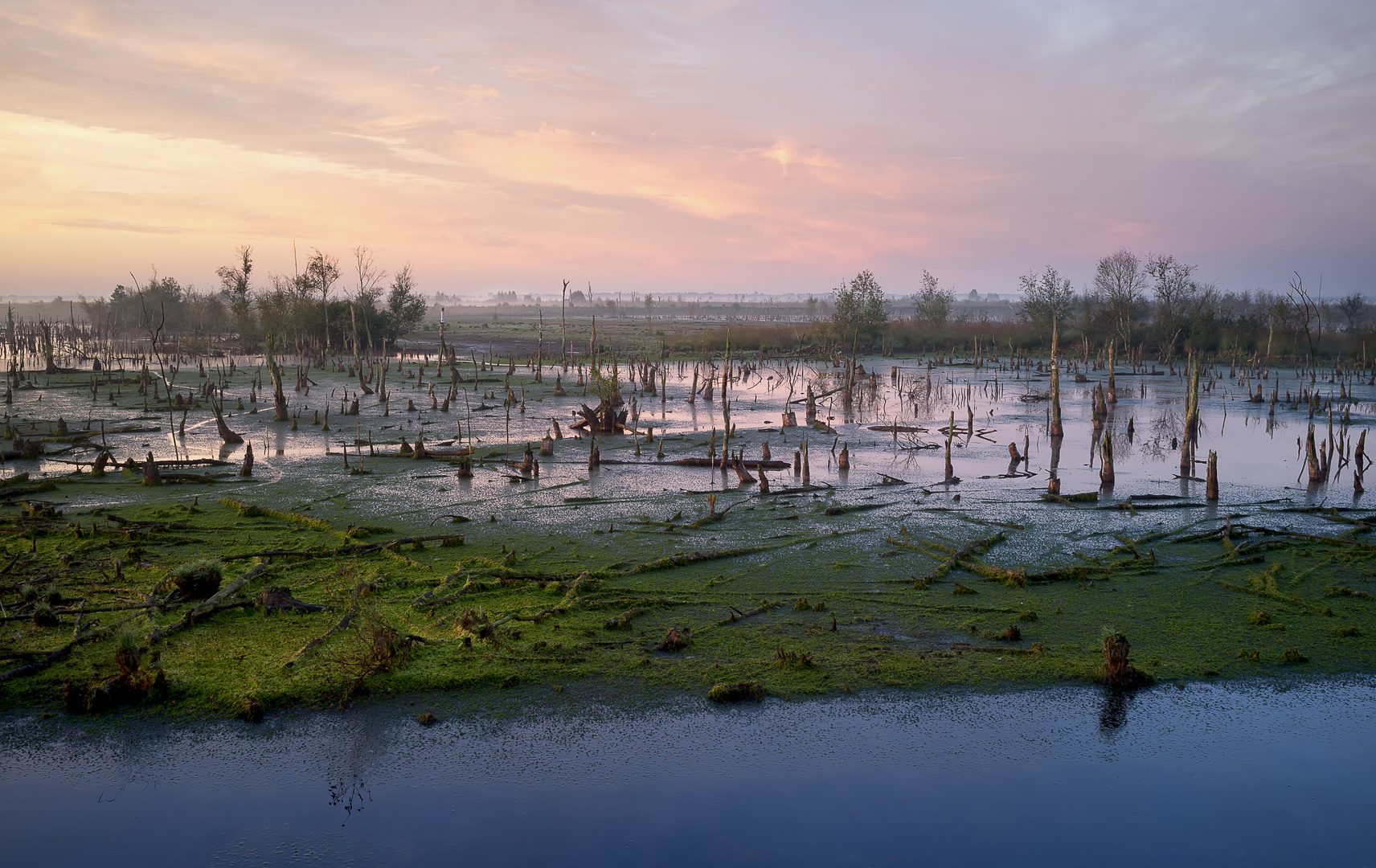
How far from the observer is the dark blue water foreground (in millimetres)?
5422

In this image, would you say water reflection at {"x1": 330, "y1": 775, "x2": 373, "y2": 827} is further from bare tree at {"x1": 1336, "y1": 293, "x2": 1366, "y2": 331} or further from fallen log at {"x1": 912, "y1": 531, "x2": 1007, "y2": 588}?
bare tree at {"x1": 1336, "y1": 293, "x2": 1366, "y2": 331}

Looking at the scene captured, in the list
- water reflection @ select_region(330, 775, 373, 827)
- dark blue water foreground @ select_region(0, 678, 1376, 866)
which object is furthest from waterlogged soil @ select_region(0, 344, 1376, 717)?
water reflection @ select_region(330, 775, 373, 827)

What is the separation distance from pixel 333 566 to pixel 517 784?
16.6 ft

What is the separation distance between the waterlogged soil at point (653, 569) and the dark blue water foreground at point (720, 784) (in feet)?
1.58

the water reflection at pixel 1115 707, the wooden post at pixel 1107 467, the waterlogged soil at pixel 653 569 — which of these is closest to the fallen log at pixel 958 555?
the waterlogged soil at pixel 653 569

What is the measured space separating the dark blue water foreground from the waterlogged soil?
1.58 ft

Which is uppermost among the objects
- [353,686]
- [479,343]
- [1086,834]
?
[479,343]

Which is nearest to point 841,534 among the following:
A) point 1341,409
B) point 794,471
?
point 794,471

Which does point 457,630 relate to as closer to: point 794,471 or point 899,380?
point 794,471

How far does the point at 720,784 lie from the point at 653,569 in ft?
13.7

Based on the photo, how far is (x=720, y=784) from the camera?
6.03 metres

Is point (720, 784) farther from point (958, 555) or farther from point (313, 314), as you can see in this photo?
point (313, 314)

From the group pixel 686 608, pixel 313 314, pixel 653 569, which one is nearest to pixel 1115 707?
pixel 686 608

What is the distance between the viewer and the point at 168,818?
5.58 metres
